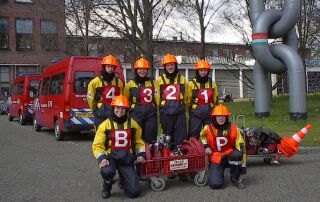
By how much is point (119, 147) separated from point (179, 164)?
3.34ft

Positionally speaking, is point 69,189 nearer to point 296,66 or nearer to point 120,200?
point 120,200

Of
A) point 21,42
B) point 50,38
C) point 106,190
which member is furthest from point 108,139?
point 21,42

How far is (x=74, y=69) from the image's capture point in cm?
1429

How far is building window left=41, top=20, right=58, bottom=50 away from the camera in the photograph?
36562mm

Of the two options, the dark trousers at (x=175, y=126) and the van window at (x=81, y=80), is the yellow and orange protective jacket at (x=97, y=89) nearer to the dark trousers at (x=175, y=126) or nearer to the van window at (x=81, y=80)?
the dark trousers at (x=175, y=126)

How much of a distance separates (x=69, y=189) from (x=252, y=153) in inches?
147

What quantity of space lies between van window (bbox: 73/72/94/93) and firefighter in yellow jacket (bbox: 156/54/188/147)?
20.5 feet

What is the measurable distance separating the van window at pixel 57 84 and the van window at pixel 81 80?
2.28 ft

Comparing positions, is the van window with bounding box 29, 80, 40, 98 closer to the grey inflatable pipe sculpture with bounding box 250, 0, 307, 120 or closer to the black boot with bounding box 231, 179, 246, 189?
the grey inflatable pipe sculpture with bounding box 250, 0, 307, 120

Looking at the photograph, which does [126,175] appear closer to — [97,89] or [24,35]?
[97,89]

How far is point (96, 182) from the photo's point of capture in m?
8.28

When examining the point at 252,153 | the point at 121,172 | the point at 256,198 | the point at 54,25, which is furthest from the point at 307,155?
the point at 54,25

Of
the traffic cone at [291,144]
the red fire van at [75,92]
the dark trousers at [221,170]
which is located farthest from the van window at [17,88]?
the dark trousers at [221,170]

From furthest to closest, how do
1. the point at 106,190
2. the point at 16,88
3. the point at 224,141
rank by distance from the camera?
the point at 16,88 < the point at 224,141 < the point at 106,190
